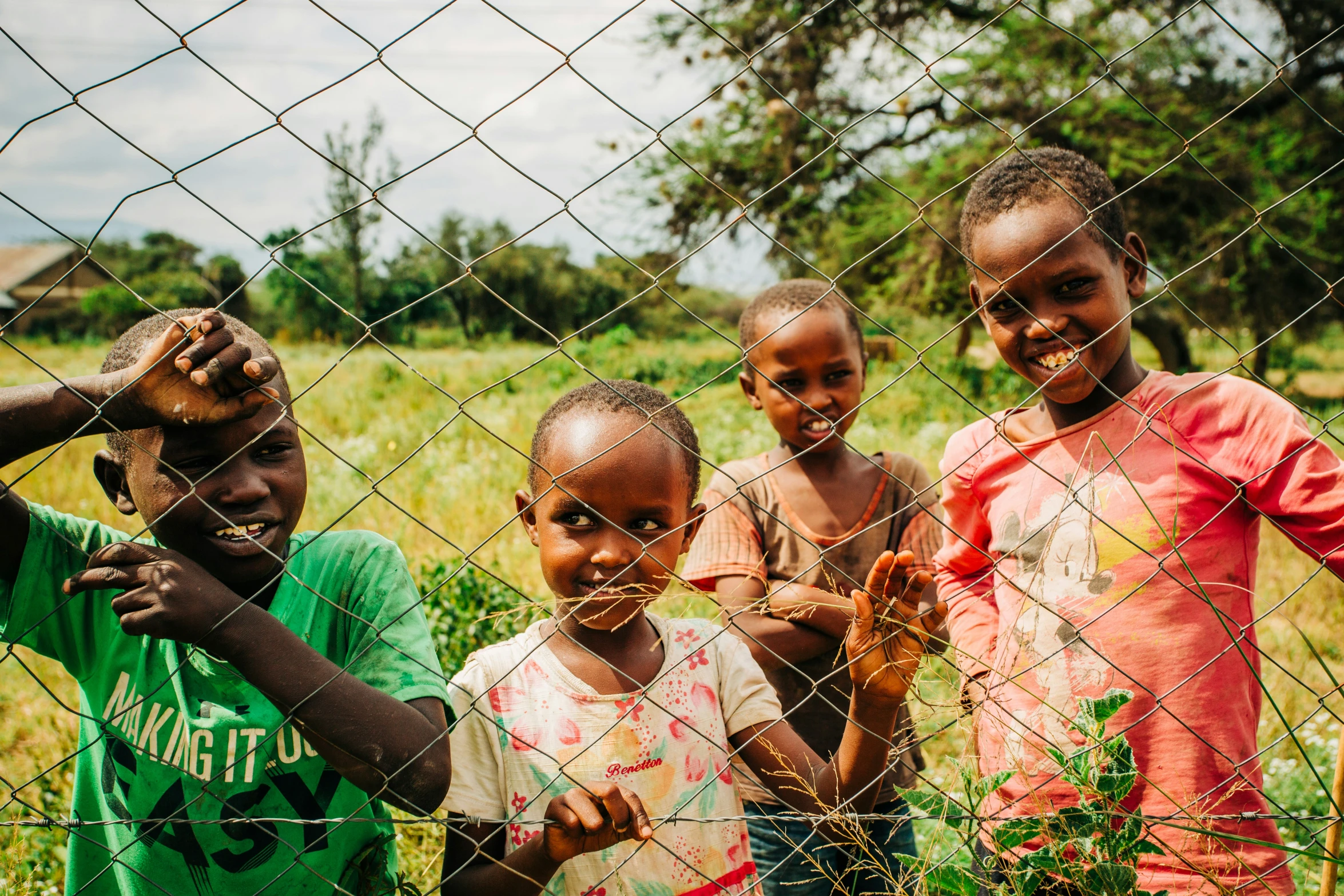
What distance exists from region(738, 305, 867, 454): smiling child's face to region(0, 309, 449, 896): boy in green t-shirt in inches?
43.5

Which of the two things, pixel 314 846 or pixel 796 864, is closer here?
pixel 314 846

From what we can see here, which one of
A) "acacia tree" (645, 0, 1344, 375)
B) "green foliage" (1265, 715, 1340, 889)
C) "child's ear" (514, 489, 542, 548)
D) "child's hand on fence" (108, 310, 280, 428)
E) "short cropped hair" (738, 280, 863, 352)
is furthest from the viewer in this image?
"acacia tree" (645, 0, 1344, 375)

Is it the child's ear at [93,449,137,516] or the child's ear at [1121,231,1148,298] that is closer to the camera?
the child's ear at [93,449,137,516]

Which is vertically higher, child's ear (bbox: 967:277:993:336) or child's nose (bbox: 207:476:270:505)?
child's ear (bbox: 967:277:993:336)

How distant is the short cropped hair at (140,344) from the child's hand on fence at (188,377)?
0.15 meters

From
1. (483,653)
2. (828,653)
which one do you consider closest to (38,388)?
(483,653)

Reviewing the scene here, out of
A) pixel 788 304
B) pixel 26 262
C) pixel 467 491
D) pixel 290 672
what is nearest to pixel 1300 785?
pixel 788 304

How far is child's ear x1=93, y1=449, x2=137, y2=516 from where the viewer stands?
4.77ft

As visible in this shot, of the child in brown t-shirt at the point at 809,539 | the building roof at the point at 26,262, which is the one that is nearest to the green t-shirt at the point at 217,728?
the child in brown t-shirt at the point at 809,539

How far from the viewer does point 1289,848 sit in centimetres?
137

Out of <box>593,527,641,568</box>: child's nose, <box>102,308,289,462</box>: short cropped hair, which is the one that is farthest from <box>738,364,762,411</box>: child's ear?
<box>102,308,289,462</box>: short cropped hair

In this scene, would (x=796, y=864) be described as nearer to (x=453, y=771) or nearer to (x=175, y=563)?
(x=453, y=771)

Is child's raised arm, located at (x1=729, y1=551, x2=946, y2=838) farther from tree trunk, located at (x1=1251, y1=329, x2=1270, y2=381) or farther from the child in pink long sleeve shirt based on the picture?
tree trunk, located at (x1=1251, y1=329, x2=1270, y2=381)

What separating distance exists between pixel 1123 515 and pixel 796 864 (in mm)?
1054
